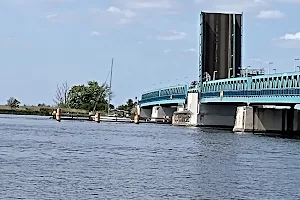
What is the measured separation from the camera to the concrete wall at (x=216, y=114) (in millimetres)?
80312

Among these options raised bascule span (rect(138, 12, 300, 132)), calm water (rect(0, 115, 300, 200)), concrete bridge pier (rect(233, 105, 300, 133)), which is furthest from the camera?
concrete bridge pier (rect(233, 105, 300, 133))

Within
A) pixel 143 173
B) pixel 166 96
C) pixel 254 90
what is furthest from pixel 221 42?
pixel 143 173

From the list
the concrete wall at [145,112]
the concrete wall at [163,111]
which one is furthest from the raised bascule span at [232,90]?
the concrete wall at [145,112]

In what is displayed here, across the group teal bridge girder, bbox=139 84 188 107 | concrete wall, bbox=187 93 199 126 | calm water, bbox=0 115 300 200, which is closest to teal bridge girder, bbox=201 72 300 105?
concrete wall, bbox=187 93 199 126

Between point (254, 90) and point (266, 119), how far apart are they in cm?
384

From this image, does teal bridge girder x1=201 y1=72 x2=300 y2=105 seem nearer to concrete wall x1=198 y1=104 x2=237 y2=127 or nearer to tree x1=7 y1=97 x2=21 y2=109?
concrete wall x1=198 y1=104 x2=237 y2=127

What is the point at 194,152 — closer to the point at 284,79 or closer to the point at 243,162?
the point at 243,162

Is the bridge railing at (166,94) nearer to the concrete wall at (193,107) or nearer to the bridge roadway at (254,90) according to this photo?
the bridge roadway at (254,90)

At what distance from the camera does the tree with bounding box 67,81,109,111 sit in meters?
132

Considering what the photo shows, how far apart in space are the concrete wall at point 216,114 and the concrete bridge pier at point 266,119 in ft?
45.1

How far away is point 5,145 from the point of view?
118 ft

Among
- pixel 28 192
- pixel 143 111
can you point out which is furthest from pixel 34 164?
pixel 143 111

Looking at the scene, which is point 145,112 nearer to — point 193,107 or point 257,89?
point 193,107

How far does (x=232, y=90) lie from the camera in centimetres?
6856
